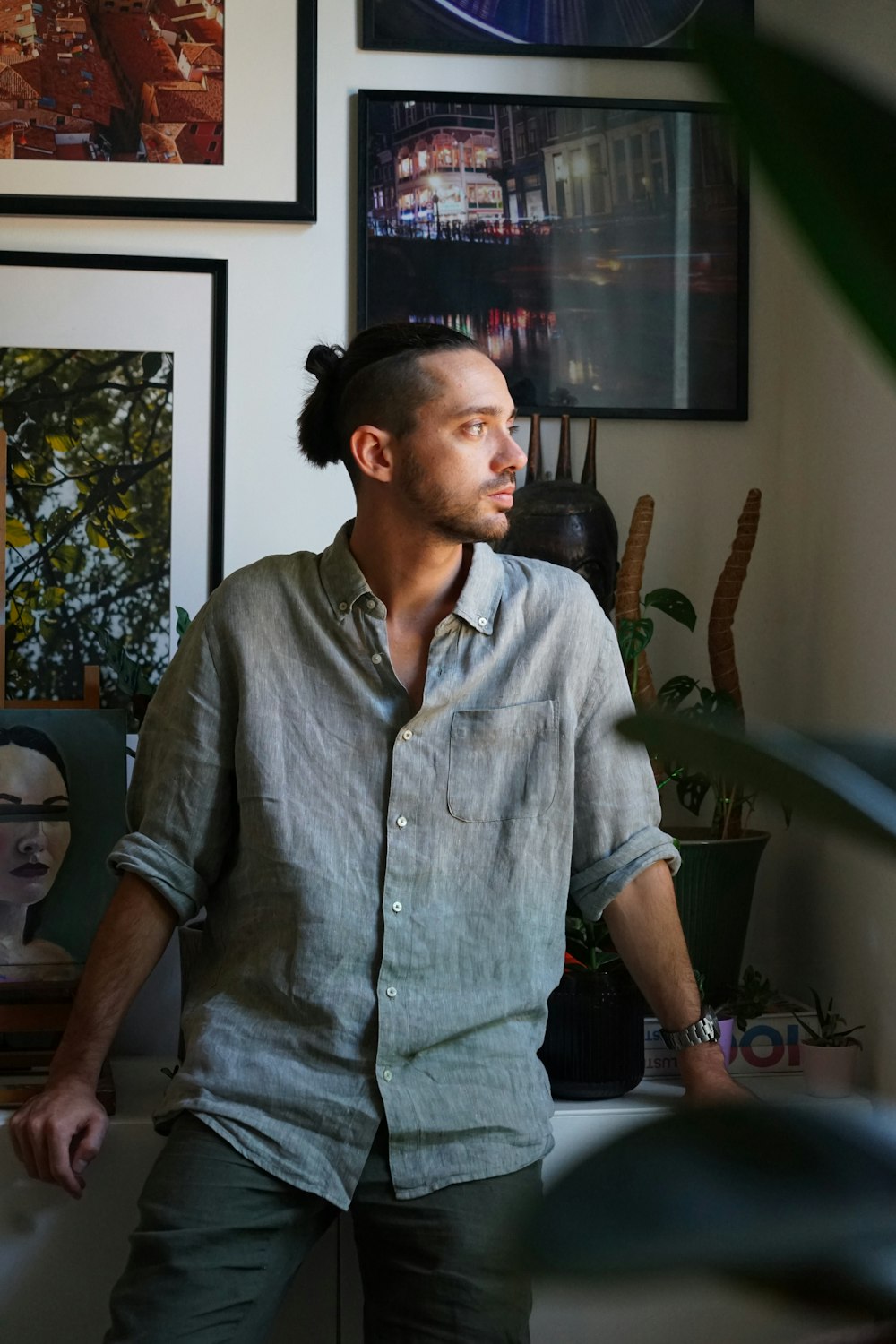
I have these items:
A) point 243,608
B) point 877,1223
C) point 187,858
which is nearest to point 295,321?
point 243,608

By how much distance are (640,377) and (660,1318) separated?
134 centimetres

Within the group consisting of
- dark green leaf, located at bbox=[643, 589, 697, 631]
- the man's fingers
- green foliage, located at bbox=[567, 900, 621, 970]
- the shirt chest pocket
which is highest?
dark green leaf, located at bbox=[643, 589, 697, 631]

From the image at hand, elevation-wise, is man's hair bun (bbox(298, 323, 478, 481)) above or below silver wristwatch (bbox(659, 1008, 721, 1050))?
above

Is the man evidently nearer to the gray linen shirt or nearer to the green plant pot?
the gray linen shirt

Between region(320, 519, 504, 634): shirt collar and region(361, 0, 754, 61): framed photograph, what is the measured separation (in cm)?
91

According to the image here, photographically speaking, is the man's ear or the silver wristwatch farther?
the man's ear

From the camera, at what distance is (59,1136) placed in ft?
4.49

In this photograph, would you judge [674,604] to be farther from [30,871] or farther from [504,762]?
[30,871]

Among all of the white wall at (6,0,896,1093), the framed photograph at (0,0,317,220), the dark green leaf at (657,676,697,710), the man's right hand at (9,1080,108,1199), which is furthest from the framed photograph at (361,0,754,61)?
the man's right hand at (9,1080,108,1199)

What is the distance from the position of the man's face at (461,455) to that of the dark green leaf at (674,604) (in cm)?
38

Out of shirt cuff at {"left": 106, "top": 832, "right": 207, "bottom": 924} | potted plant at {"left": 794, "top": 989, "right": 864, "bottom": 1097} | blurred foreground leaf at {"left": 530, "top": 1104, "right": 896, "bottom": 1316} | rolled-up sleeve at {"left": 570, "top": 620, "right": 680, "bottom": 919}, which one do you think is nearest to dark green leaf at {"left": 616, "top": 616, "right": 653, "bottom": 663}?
rolled-up sleeve at {"left": 570, "top": 620, "right": 680, "bottom": 919}

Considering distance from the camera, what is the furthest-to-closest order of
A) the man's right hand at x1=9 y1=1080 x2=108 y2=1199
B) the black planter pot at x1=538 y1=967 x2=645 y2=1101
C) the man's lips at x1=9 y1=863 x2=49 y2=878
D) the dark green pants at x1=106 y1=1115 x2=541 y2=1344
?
the man's lips at x1=9 y1=863 x2=49 y2=878 → the black planter pot at x1=538 y1=967 x2=645 y2=1101 → the man's right hand at x1=9 y1=1080 x2=108 y2=1199 → the dark green pants at x1=106 y1=1115 x2=541 y2=1344

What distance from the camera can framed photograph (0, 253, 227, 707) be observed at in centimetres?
196

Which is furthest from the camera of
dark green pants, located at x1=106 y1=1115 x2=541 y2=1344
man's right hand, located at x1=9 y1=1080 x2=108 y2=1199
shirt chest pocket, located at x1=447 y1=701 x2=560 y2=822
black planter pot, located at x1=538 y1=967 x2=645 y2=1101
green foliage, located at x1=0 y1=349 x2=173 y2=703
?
green foliage, located at x1=0 y1=349 x2=173 y2=703
